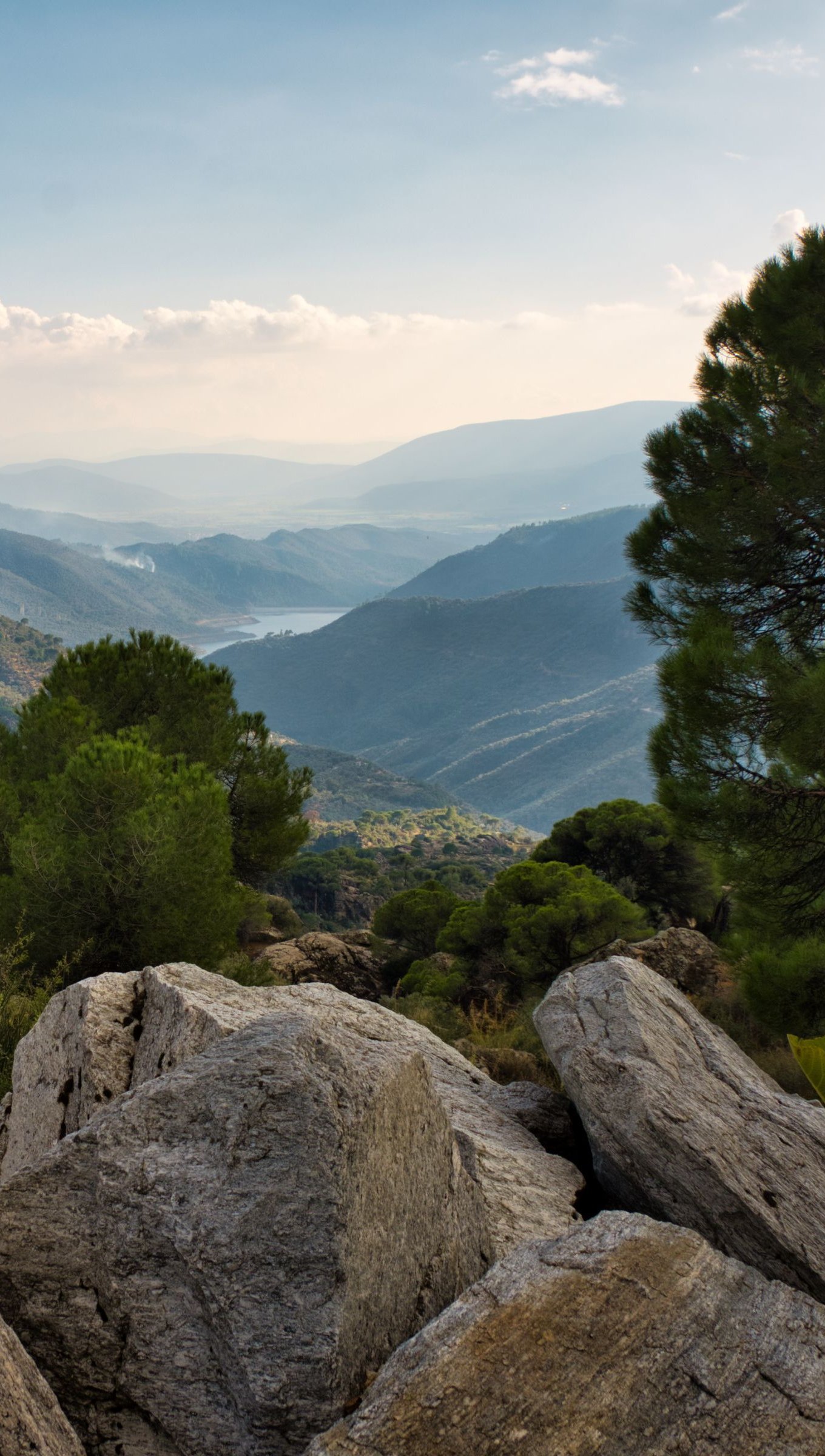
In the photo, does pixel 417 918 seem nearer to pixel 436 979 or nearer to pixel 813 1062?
pixel 436 979

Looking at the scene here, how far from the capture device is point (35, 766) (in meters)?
13.3

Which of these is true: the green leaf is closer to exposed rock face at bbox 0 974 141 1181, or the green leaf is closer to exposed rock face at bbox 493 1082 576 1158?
exposed rock face at bbox 493 1082 576 1158

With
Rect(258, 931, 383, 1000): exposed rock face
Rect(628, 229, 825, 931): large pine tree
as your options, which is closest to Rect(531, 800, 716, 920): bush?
Rect(258, 931, 383, 1000): exposed rock face

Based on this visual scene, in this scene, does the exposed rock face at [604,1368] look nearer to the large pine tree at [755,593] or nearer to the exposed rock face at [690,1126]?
the exposed rock face at [690,1126]

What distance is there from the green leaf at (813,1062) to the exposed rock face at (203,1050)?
1.37 meters

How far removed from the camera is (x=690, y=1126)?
427cm

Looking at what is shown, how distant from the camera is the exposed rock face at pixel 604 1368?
2729 mm

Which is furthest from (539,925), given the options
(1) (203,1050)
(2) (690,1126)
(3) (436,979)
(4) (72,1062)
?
(1) (203,1050)

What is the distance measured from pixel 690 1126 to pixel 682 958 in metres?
9.28

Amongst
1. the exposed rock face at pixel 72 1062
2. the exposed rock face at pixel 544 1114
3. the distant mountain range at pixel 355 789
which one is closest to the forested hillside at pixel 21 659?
the distant mountain range at pixel 355 789

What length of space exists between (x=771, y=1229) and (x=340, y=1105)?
205 centimetres

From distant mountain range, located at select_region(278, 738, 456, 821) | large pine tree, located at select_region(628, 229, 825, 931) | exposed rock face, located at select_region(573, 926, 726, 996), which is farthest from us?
distant mountain range, located at select_region(278, 738, 456, 821)

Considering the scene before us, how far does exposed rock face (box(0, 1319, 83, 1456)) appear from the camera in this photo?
2672 mm

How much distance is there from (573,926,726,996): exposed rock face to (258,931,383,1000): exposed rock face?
5098mm
